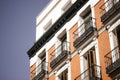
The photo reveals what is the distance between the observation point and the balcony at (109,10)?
2659 centimetres

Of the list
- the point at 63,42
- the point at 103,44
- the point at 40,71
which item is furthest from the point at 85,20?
the point at 40,71

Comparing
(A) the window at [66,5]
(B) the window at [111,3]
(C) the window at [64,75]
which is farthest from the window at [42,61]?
(B) the window at [111,3]

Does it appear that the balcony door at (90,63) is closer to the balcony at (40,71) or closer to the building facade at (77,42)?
the building facade at (77,42)

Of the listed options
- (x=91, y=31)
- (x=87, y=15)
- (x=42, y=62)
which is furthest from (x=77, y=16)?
(x=42, y=62)

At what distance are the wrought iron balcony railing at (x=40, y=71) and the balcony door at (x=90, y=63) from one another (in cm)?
556

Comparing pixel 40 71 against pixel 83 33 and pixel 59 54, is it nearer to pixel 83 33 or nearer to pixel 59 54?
pixel 59 54

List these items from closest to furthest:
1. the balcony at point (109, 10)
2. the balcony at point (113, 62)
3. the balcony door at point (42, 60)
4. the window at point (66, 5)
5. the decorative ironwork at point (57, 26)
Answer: the balcony at point (113, 62), the balcony at point (109, 10), the decorative ironwork at point (57, 26), the balcony door at point (42, 60), the window at point (66, 5)

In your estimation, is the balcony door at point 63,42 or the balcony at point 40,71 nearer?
the balcony door at point 63,42

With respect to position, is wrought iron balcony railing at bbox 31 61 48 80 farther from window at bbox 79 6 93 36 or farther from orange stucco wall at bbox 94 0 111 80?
orange stucco wall at bbox 94 0 111 80

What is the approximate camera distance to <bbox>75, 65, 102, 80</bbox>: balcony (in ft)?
84.6

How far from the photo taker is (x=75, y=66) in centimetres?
2917

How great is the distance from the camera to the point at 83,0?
3147cm

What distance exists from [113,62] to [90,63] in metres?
3.61

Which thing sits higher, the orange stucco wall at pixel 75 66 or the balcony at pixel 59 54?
the balcony at pixel 59 54
